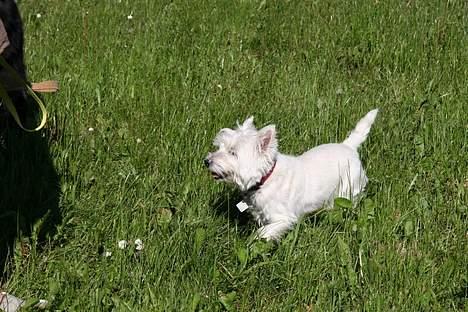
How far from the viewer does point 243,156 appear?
13.3ft

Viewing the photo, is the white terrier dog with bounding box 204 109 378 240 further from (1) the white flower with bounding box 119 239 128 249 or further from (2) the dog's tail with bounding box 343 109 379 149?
(1) the white flower with bounding box 119 239 128 249

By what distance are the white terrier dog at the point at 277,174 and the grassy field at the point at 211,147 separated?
0.15 metres

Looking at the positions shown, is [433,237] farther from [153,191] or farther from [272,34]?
[272,34]

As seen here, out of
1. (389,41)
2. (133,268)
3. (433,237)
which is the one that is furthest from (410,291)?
(389,41)

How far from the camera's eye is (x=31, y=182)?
4.36 meters

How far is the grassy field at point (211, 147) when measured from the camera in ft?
11.8

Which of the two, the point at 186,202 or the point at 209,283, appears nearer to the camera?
the point at 209,283

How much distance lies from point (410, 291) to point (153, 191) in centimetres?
156

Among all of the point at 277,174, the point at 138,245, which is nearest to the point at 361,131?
the point at 277,174

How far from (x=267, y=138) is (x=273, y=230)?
20.0 inches

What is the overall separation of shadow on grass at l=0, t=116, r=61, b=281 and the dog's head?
0.89 m

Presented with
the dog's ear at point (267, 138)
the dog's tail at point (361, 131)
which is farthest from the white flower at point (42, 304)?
the dog's tail at point (361, 131)

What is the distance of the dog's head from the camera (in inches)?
159

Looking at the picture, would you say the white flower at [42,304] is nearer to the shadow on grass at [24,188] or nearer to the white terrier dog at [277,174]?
the shadow on grass at [24,188]
